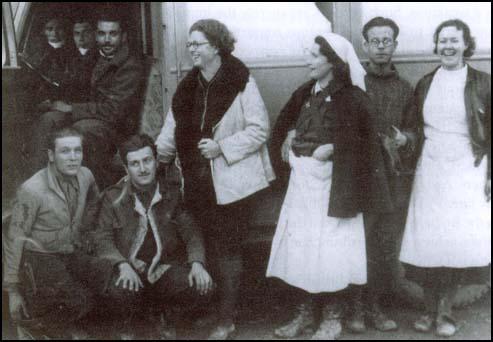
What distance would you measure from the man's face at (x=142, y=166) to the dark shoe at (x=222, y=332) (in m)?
1.03

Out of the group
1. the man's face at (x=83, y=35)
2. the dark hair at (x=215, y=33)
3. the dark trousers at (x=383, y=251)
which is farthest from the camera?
the man's face at (x=83, y=35)

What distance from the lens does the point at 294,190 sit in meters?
4.18

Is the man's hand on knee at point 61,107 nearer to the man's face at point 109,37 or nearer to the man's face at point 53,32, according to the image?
the man's face at point 109,37

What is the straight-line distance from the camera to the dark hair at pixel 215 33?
4.18 metres

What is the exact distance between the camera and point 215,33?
13.7ft

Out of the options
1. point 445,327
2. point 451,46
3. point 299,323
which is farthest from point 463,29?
point 299,323

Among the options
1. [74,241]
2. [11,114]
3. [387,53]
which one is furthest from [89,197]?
[387,53]

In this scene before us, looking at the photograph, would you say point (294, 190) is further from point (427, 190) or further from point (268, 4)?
point (268, 4)

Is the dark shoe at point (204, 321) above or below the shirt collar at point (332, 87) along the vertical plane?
below

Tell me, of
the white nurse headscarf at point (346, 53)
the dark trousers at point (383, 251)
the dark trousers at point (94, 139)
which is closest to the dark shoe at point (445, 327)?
the dark trousers at point (383, 251)

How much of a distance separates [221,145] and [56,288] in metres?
1.33

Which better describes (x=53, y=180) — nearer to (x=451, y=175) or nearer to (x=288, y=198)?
(x=288, y=198)

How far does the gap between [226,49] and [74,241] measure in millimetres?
1536

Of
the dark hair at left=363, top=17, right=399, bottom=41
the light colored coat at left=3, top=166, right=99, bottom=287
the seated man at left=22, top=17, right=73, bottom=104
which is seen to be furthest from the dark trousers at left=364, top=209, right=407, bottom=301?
the seated man at left=22, top=17, right=73, bottom=104
